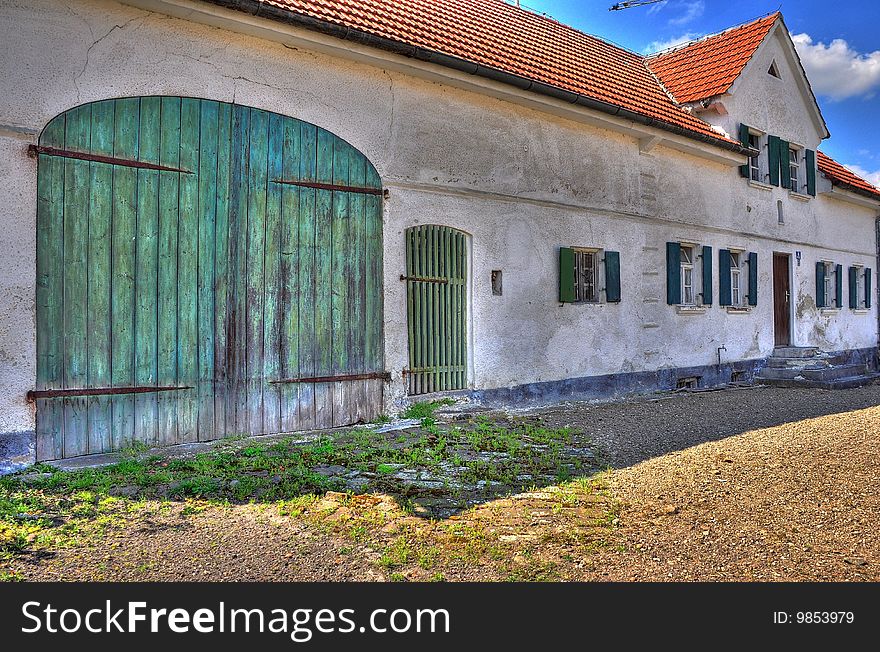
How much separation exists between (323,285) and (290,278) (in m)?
0.41

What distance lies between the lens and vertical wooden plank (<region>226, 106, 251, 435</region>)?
23.5 ft

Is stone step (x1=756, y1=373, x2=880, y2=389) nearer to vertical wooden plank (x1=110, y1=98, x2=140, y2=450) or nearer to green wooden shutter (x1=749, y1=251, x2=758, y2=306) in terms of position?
green wooden shutter (x1=749, y1=251, x2=758, y2=306)

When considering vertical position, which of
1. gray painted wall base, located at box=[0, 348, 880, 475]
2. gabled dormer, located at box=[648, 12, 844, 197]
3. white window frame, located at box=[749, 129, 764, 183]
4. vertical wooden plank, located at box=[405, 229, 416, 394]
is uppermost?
gabled dormer, located at box=[648, 12, 844, 197]

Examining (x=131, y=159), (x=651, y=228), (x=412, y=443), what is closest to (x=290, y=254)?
(x=131, y=159)

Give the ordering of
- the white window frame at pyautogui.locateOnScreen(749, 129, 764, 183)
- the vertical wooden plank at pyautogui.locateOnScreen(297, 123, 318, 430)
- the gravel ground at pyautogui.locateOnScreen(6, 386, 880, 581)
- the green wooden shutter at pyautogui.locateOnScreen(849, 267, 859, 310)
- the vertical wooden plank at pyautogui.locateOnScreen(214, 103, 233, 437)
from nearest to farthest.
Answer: the gravel ground at pyautogui.locateOnScreen(6, 386, 880, 581)
the vertical wooden plank at pyautogui.locateOnScreen(214, 103, 233, 437)
the vertical wooden plank at pyautogui.locateOnScreen(297, 123, 318, 430)
the white window frame at pyautogui.locateOnScreen(749, 129, 764, 183)
the green wooden shutter at pyautogui.locateOnScreen(849, 267, 859, 310)

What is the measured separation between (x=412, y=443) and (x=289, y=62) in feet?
13.9

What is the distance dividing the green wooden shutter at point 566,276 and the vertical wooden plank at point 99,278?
623 cm

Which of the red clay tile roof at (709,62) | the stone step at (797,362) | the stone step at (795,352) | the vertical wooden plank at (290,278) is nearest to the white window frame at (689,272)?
the stone step at (797,362)

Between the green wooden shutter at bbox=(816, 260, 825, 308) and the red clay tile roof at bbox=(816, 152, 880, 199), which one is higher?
the red clay tile roof at bbox=(816, 152, 880, 199)

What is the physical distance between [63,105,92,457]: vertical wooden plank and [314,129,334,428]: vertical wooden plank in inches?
91.8

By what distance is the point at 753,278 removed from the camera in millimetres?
14789

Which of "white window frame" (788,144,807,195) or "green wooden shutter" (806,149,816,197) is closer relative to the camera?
"white window frame" (788,144,807,195)

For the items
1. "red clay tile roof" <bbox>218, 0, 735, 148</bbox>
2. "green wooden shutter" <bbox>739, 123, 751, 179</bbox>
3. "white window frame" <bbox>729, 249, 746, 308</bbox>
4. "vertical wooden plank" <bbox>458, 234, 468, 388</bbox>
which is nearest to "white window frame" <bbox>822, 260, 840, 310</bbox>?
"white window frame" <bbox>729, 249, 746, 308</bbox>

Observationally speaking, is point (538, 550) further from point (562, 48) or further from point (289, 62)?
point (562, 48)
